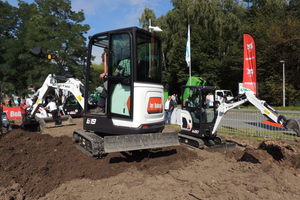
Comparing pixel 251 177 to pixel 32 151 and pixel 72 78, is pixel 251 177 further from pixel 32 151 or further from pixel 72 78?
pixel 72 78

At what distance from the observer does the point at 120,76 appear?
5.08 meters

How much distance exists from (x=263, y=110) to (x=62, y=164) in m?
5.01

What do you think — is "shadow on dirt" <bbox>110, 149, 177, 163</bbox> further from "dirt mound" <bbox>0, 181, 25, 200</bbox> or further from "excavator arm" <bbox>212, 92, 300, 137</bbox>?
"excavator arm" <bbox>212, 92, 300, 137</bbox>

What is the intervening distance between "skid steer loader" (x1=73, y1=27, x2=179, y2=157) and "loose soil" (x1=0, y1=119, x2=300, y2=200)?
53 centimetres

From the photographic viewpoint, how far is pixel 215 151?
7.37m

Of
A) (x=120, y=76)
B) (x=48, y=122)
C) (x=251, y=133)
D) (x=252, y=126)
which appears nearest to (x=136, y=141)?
(x=120, y=76)

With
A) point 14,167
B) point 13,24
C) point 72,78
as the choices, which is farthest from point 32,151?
point 13,24

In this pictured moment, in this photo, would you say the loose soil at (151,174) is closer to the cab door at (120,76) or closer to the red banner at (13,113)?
the cab door at (120,76)

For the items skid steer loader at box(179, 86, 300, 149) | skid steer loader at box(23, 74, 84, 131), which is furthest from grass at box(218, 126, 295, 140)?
skid steer loader at box(23, 74, 84, 131)

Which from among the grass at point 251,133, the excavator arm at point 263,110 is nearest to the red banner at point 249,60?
the grass at point 251,133

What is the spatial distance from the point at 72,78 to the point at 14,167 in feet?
13.8

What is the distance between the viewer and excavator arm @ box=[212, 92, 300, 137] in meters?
5.50

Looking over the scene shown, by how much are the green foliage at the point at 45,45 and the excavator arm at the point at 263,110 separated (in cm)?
1784

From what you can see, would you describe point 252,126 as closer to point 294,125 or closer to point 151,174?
point 294,125
